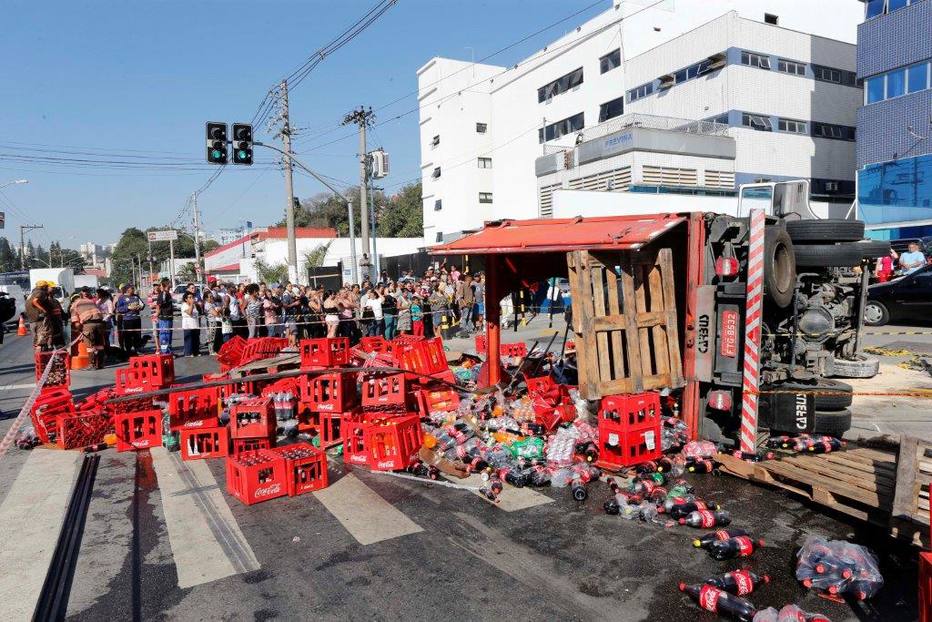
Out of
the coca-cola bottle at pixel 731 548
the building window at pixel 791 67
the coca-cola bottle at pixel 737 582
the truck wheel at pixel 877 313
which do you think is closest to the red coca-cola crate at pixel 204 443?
the coca-cola bottle at pixel 731 548

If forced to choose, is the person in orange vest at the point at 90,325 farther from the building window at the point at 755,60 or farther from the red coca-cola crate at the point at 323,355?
the building window at the point at 755,60

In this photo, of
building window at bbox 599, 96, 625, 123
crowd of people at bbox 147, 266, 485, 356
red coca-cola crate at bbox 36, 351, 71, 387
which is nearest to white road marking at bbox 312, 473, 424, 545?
red coca-cola crate at bbox 36, 351, 71, 387

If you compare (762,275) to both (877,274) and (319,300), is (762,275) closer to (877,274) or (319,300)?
(319,300)

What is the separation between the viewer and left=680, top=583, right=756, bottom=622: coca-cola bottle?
3.92 meters

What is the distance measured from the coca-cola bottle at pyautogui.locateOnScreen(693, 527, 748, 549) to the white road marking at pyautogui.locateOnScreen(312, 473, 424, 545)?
2.33 metres

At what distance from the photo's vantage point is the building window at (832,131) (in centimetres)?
3481

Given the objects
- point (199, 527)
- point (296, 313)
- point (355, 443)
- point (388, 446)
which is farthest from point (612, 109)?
point (199, 527)

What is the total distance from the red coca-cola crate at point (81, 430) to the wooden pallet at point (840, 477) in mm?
7779

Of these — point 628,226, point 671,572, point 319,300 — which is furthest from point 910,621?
point 319,300

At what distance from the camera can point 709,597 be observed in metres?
4.07

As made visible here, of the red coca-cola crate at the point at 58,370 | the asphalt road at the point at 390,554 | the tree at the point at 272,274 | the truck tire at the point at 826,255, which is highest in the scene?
the tree at the point at 272,274

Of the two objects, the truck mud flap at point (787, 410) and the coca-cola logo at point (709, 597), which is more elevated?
the truck mud flap at point (787, 410)

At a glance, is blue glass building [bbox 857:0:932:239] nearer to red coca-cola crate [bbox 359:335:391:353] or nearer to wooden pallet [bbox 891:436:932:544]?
red coca-cola crate [bbox 359:335:391:353]

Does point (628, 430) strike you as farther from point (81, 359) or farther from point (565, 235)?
point (81, 359)
